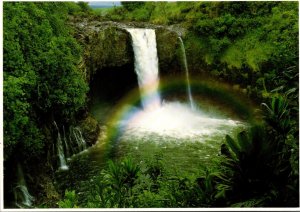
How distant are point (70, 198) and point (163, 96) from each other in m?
11.3

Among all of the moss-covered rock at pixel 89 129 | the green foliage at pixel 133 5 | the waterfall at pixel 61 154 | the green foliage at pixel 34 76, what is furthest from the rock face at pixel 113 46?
the green foliage at pixel 133 5

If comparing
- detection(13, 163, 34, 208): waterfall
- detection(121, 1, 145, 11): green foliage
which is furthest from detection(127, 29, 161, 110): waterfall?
detection(13, 163, 34, 208): waterfall

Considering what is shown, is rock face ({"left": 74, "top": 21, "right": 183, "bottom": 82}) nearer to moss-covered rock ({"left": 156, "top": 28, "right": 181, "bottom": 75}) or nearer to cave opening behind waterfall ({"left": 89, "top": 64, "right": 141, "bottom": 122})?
moss-covered rock ({"left": 156, "top": 28, "right": 181, "bottom": 75})

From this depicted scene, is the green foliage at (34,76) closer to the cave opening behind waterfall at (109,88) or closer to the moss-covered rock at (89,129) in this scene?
the moss-covered rock at (89,129)

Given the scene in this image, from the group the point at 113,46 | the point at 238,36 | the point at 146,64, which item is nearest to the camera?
the point at 113,46

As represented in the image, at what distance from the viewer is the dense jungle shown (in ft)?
17.5

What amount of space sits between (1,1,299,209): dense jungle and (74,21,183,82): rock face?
0.15 feet

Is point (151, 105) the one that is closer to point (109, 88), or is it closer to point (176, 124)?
point (109, 88)

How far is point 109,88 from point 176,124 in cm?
321

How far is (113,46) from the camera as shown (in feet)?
50.4

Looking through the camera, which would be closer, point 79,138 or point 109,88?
point 79,138

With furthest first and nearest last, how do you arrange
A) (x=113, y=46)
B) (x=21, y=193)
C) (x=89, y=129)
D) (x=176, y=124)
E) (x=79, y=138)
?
(x=113, y=46)
(x=176, y=124)
(x=89, y=129)
(x=79, y=138)
(x=21, y=193)

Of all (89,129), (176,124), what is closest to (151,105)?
(176,124)

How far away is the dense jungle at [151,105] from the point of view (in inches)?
210
